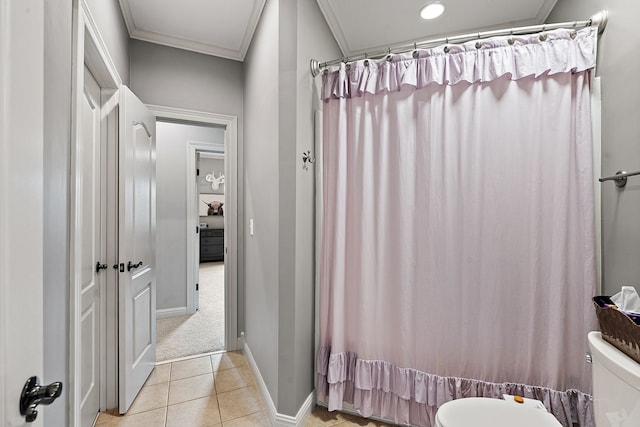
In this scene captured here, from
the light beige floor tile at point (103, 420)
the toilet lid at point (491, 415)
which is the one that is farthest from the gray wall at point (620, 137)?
the light beige floor tile at point (103, 420)

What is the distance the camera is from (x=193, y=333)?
9.73ft

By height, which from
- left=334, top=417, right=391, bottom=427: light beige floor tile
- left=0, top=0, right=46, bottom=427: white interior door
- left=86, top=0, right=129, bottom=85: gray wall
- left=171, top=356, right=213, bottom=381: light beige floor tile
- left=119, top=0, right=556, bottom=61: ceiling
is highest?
left=119, top=0, right=556, bottom=61: ceiling

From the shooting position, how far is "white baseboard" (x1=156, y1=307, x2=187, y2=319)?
3.32 metres

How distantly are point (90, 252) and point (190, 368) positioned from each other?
132cm

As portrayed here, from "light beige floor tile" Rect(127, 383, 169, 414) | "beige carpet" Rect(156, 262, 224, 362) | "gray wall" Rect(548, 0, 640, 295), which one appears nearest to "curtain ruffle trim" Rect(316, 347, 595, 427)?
"gray wall" Rect(548, 0, 640, 295)

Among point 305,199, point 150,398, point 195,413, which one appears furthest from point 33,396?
point 150,398

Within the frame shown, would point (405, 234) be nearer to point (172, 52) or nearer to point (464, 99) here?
point (464, 99)

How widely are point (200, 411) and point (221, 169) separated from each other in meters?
6.78

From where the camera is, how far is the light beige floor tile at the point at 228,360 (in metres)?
2.35

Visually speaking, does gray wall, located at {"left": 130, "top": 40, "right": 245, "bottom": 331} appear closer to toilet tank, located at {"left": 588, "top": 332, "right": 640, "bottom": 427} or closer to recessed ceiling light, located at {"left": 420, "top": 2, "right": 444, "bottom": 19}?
recessed ceiling light, located at {"left": 420, "top": 2, "right": 444, "bottom": 19}

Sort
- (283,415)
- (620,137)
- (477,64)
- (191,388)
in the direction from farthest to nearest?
1. (191,388)
2. (283,415)
3. (477,64)
4. (620,137)

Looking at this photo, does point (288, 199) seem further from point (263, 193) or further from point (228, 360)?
point (228, 360)

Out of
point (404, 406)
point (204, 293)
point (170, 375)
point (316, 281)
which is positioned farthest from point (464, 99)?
point (204, 293)

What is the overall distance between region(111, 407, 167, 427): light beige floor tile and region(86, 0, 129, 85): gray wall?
225 centimetres
